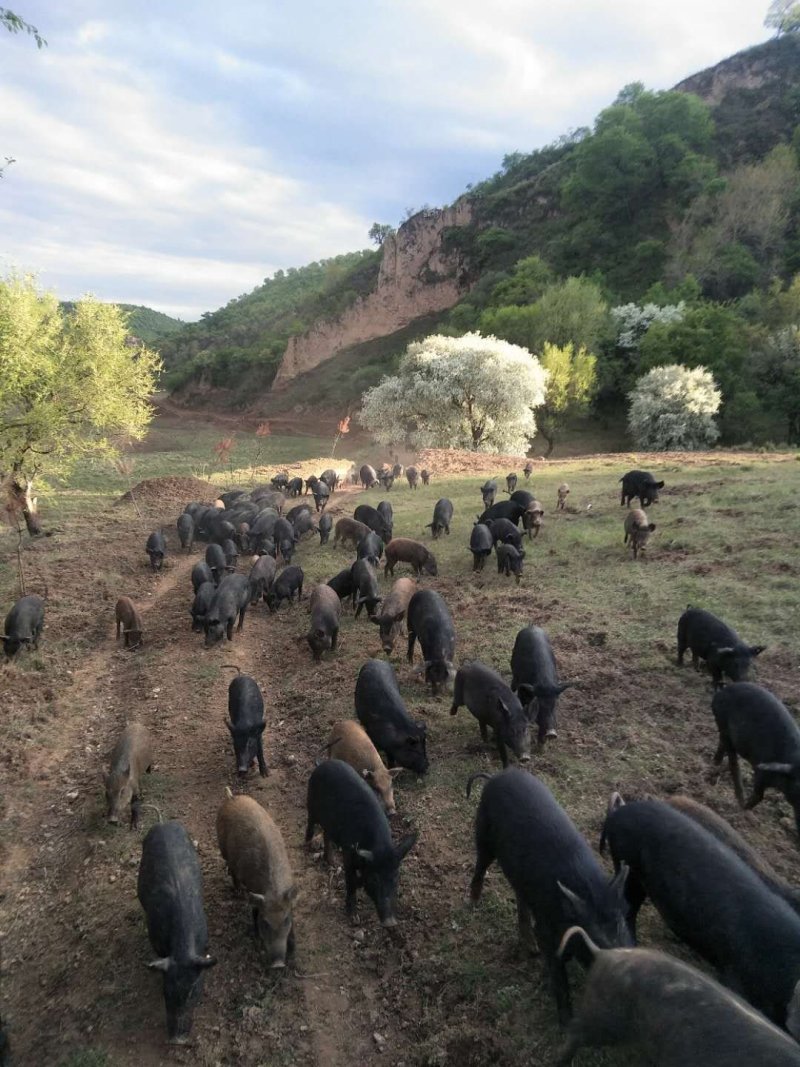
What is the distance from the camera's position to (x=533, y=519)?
54.9 feet

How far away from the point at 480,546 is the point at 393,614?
166 inches

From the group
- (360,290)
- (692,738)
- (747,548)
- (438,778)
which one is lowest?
(438,778)

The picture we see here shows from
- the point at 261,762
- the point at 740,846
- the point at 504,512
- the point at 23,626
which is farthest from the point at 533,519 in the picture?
the point at 23,626

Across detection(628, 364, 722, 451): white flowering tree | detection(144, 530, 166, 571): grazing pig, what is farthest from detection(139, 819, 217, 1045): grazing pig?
detection(628, 364, 722, 451): white flowering tree

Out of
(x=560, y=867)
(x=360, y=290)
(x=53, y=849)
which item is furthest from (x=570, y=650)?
(x=360, y=290)

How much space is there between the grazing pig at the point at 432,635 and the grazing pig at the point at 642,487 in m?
9.77

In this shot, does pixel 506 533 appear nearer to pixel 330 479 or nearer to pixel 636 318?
pixel 330 479

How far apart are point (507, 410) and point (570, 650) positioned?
26.3 metres

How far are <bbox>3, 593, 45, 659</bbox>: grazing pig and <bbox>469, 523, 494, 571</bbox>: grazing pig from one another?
30.0ft

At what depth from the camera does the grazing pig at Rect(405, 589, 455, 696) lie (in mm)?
9664

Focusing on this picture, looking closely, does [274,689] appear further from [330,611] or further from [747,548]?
[747,548]

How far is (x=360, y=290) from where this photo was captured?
7969 cm

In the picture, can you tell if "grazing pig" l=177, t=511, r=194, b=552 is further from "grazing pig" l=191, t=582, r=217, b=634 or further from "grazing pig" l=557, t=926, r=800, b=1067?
"grazing pig" l=557, t=926, r=800, b=1067

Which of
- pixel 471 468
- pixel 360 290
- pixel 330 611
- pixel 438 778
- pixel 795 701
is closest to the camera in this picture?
pixel 438 778
